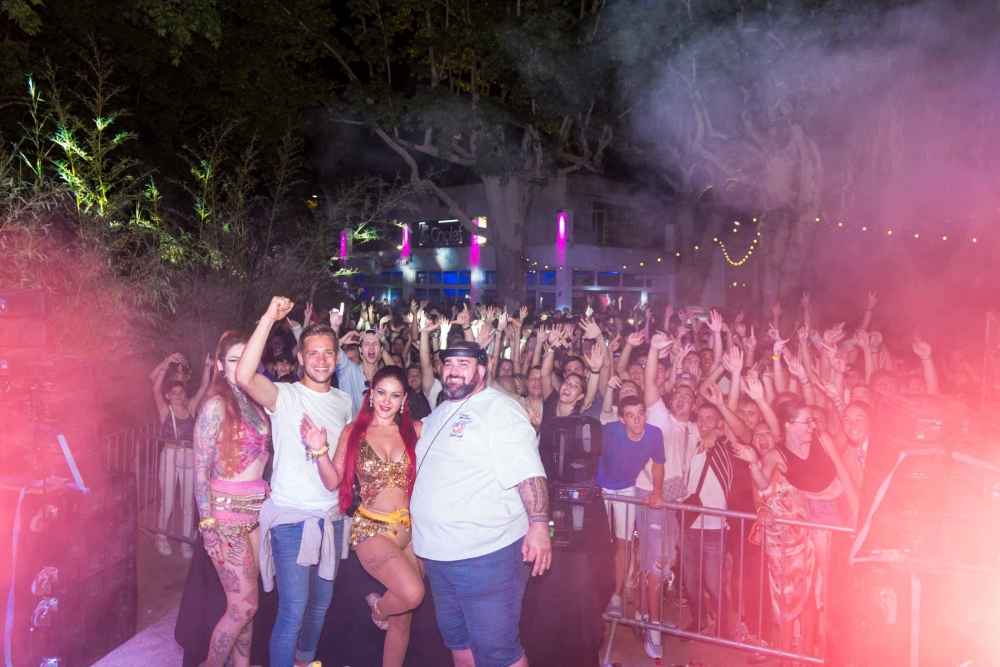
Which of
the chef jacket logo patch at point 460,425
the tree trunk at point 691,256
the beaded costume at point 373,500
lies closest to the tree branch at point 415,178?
the tree trunk at point 691,256

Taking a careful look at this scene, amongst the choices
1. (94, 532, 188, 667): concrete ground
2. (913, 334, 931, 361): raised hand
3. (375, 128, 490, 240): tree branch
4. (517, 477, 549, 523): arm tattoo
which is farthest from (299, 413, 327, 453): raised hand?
(375, 128, 490, 240): tree branch

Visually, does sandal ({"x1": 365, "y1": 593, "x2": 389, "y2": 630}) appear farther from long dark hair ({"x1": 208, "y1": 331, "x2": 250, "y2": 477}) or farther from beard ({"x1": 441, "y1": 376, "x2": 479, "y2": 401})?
beard ({"x1": 441, "y1": 376, "x2": 479, "y2": 401})

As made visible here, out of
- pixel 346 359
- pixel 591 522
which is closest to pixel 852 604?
pixel 591 522

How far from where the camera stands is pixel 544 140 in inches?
688

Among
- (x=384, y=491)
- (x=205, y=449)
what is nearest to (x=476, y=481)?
(x=384, y=491)

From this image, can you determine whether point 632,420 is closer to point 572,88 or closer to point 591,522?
point 591,522

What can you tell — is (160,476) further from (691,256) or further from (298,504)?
(691,256)

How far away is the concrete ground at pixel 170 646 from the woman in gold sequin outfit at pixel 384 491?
144 cm

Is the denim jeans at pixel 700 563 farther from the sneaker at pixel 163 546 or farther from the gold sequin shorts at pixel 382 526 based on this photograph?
the sneaker at pixel 163 546

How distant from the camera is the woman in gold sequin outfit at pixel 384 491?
3662 millimetres

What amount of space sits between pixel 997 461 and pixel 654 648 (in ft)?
7.36

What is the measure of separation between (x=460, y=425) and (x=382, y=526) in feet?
2.53

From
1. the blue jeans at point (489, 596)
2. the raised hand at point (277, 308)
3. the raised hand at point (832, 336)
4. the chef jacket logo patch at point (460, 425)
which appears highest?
the raised hand at point (277, 308)

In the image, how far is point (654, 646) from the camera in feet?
14.9
